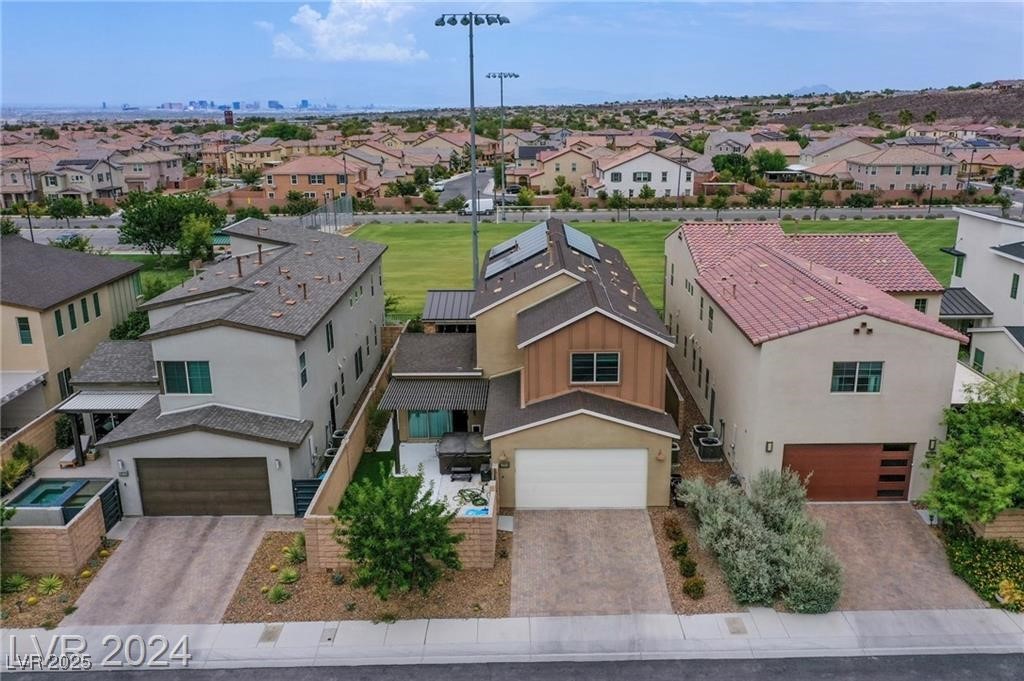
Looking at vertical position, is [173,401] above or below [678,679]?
above

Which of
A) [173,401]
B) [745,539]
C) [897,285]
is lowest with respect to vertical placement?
[745,539]

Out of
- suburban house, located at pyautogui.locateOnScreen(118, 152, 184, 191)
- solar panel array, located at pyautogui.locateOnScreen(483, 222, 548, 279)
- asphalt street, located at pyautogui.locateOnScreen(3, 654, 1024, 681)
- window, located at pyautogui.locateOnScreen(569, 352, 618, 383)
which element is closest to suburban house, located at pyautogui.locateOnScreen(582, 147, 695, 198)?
solar panel array, located at pyautogui.locateOnScreen(483, 222, 548, 279)

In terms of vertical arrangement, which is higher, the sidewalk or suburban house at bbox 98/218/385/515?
suburban house at bbox 98/218/385/515

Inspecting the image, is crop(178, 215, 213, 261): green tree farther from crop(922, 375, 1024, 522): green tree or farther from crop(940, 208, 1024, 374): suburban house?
crop(922, 375, 1024, 522): green tree

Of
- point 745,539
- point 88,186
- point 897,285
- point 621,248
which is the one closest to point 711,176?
point 621,248

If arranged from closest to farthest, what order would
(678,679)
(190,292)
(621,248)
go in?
(678,679) < (190,292) < (621,248)

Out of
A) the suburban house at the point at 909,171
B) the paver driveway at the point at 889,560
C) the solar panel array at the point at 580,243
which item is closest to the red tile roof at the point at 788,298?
the solar panel array at the point at 580,243

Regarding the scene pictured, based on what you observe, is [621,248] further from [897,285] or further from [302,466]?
[302,466]

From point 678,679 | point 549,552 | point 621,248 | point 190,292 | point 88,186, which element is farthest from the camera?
point 88,186
